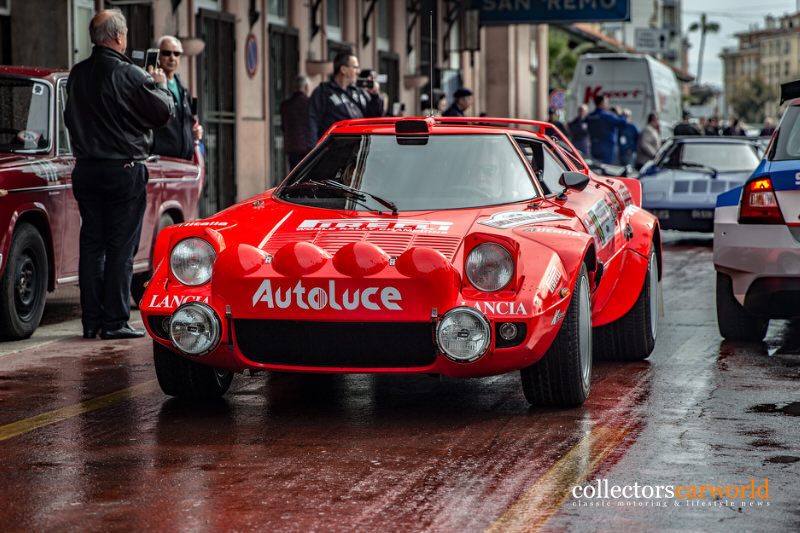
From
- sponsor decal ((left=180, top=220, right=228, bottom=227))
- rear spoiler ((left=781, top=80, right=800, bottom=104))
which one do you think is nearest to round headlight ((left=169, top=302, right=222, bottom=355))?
sponsor decal ((left=180, top=220, right=228, bottom=227))

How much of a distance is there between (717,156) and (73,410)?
13.1 metres

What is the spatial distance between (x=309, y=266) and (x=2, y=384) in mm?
2109

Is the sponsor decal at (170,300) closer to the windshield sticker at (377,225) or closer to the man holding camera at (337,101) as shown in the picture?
the windshield sticker at (377,225)

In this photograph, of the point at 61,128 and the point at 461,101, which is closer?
the point at 61,128

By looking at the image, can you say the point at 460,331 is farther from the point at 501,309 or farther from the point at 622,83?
the point at 622,83

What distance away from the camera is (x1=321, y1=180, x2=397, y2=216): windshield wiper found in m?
6.19

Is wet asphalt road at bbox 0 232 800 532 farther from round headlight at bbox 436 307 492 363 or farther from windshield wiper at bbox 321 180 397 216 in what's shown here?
windshield wiper at bbox 321 180 397 216

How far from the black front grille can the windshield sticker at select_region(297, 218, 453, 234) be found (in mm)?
577

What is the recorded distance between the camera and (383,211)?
6.17 m

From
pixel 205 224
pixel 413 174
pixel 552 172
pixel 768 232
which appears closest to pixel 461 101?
pixel 768 232

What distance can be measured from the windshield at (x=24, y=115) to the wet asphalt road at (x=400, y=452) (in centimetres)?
190

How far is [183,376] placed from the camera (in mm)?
6008

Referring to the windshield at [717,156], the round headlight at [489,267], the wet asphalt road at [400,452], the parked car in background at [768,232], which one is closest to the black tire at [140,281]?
the wet asphalt road at [400,452]

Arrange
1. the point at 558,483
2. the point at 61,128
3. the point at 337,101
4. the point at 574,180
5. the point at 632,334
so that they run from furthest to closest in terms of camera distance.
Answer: the point at 337,101 → the point at 61,128 → the point at 632,334 → the point at 574,180 → the point at 558,483
